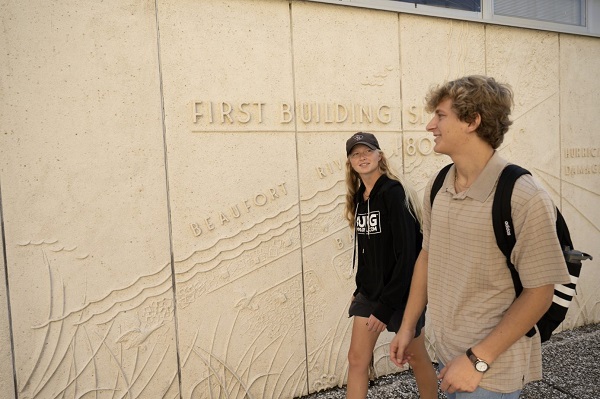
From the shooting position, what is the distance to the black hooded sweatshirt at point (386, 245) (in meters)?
2.50

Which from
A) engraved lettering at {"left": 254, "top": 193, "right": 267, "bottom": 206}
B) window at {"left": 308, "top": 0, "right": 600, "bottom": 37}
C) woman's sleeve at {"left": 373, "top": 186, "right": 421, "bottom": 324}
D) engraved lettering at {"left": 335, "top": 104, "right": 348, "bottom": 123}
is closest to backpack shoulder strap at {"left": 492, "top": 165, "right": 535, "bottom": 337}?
woman's sleeve at {"left": 373, "top": 186, "right": 421, "bottom": 324}

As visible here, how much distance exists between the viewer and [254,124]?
10.8ft

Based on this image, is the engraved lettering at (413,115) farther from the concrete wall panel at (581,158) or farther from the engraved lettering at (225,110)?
the concrete wall panel at (581,158)

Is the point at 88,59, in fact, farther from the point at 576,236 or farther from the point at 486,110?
the point at 576,236

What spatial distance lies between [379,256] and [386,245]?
7 cm

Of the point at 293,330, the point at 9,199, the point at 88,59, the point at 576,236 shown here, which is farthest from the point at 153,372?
the point at 576,236

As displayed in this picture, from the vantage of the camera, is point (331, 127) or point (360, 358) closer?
point (360, 358)

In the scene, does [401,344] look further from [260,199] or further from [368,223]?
[260,199]

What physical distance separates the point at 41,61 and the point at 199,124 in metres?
0.99

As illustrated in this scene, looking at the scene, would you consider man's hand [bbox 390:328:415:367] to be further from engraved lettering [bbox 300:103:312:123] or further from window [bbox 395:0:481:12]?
window [bbox 395:0:481:12]

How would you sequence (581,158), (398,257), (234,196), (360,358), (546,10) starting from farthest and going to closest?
(581,158) → (546,10) → (234,196) → (360,358) → (398,257)

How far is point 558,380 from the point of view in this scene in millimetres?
3646

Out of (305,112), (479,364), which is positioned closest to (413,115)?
(305,112)

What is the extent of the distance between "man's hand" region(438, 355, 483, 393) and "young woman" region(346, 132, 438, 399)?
97 cm
